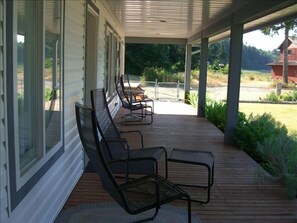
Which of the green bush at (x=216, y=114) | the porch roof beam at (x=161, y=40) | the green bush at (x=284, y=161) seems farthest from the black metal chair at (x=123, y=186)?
the porch roof beam at (x=161, y=40)

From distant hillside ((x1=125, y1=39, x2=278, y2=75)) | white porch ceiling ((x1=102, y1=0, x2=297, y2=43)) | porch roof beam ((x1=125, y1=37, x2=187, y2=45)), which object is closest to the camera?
white porch ceiling ((x1=102, y1=0, x2=297, y2=43))

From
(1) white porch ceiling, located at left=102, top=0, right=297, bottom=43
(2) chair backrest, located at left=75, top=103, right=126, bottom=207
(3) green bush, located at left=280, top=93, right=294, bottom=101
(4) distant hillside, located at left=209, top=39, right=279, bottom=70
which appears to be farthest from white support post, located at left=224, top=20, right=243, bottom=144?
(4) distant hillside, located at left=209, top=39, right=279, bottom=70

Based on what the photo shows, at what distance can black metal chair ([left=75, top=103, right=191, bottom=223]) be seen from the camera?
259 centimetres

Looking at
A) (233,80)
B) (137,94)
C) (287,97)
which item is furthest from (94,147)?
(287,97)

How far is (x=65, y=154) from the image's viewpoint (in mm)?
3600

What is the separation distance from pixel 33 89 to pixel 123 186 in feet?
2.91

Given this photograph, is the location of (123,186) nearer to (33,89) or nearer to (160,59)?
(33,89)

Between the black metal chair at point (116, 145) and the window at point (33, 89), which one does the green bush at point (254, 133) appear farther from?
the window at point (33, 89)

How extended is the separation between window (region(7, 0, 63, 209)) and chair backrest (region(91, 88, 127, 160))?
0.89 metres

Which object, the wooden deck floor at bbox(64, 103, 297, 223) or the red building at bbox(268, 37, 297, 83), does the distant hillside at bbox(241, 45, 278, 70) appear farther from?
the wooden deck floor at bbox(64, 103, 297, 223)

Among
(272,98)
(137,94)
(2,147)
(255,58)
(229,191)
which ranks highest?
(255,58)

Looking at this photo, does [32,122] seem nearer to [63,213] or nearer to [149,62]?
[63,213]

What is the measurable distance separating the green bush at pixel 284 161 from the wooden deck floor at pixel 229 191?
0.10 meters

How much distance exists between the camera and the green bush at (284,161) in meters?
3.93
